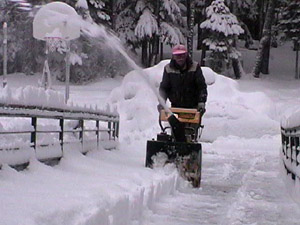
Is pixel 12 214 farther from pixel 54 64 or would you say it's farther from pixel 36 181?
pixel 54 64

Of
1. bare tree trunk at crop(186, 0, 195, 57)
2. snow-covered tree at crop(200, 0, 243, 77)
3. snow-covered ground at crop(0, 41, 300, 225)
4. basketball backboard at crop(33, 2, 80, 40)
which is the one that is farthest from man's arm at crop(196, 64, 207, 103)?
bare tree trunk at crop(186, 0, 195, 57)

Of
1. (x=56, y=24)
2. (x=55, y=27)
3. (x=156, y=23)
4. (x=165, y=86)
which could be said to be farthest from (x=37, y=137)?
(x=156, y=23)

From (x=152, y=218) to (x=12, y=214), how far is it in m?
2.51

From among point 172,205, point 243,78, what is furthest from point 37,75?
point 172,205

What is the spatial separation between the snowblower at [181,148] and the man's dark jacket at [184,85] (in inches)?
21.6

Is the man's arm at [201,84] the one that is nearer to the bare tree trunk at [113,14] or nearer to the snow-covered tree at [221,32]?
the snow-covered tree at [221,32]

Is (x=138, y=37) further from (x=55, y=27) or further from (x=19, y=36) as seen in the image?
(x=55, y=27)

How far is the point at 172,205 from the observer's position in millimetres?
7363

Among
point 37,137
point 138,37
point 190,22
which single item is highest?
point 190,22

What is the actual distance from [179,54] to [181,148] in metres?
1.66

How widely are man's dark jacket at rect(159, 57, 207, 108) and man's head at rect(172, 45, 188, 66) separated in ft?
0.39

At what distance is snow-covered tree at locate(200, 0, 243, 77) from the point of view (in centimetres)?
3831

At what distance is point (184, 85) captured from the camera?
10.2 meters

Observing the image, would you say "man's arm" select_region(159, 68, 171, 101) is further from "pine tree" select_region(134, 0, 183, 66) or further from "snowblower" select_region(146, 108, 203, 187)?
"pine tree" select_region(134, 0, 183, 66)
